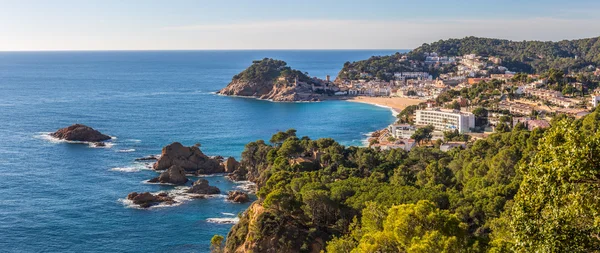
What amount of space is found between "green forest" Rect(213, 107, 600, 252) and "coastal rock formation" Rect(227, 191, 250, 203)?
8.55 ft

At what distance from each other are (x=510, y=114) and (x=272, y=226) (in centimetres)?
4963

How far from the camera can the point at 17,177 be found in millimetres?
48625

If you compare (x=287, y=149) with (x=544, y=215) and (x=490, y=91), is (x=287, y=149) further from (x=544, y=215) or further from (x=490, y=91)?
(x=490, y=91)

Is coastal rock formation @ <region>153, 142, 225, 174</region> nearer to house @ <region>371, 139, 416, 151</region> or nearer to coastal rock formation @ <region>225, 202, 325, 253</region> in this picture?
house @ <region>371, 139, 416, 151</region>

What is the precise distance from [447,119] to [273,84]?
56364mm

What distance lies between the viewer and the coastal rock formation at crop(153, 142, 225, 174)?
2050 inches

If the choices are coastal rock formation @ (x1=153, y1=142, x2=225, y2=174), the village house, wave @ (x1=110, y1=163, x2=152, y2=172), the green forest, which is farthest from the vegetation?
wave @ (x1=110, y1=163, x2=152, y2=172)

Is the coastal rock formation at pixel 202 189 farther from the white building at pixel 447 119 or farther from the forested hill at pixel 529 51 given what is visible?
the forested hill at pixel 529 51

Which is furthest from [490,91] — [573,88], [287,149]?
[287,149]

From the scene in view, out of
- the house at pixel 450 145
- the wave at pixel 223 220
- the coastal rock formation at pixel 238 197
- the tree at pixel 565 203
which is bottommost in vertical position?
the wave at pixel 223 220

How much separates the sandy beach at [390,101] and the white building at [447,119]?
71.0ft

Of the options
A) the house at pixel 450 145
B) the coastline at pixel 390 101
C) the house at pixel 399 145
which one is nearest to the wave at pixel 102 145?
the house at pixel 399 145

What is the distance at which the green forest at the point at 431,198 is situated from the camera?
352 inches

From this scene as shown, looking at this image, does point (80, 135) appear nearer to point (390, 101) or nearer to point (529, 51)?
point (390, 101)
